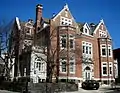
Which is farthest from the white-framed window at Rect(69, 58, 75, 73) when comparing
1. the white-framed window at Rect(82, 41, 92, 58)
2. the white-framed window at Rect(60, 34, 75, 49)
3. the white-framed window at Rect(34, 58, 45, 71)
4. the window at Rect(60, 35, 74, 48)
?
the white-framed window at Rect(34, 58, 45, 71)

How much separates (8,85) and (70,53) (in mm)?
12218

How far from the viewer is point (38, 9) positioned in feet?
145

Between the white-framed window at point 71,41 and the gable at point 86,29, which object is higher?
the gable at point 86,29

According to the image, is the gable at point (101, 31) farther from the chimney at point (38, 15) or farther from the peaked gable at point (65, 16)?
the chimney at point (38, 15)

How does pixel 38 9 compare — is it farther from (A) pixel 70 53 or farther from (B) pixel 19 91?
(B) pixel 19 91

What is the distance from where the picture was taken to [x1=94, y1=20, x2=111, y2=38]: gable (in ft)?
151

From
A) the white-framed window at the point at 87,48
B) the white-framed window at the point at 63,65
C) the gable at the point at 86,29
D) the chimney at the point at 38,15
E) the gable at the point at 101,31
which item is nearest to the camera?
the white-framed window at the point at 63,65

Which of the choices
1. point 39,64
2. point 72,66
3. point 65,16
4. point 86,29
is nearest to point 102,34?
point 86,29

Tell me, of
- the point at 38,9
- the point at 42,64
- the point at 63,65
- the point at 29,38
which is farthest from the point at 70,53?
the point at 38,9

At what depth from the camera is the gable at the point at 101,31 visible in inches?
1810

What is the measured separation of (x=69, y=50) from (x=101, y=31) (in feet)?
36.7

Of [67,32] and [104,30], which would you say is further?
[104,30]

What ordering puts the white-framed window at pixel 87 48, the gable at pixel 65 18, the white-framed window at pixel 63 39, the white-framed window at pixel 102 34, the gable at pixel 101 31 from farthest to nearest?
the white-framed window at pixel 102 34, the gable at pixel 101 31, the white-framed window at pixel 87 48, the gable at pixel 65 18, the white-framed window at pixel 63 39

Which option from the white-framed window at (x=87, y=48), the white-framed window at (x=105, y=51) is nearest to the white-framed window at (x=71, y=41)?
the white-framed window at (x=87, y=48)
